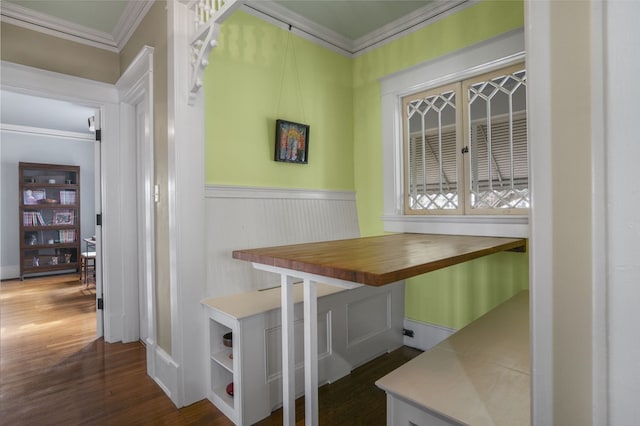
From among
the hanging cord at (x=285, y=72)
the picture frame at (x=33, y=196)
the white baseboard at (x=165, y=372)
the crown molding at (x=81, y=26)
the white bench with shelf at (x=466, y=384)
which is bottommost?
the white baseboard at (x=165, y=372)

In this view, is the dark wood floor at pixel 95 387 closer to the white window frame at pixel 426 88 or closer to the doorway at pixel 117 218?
the doorway at pixel 117 218

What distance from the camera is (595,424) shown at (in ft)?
1.91

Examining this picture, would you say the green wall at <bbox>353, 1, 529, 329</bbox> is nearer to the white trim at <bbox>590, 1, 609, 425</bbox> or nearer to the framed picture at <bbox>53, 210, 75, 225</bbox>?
the white trim at <bbox>590, 1, 609, 425</bbox>

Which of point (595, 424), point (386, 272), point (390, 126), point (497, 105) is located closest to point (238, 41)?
point (390, 126)

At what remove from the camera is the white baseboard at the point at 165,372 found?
6.18 feet

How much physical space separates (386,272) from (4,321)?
4163 millimetres

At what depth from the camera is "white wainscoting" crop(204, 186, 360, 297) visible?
2090 mm

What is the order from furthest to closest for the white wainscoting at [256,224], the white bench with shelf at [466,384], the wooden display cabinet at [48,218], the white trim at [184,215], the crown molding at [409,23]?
the wooden display cabinet at [48,218], the crown molding at [409,23], the white wainscoting at [256,224], the white trim at [184,215], the white bench with shelf at [466,384]

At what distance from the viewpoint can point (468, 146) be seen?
2371mm

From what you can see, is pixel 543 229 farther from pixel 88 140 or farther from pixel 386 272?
pixel 88 140

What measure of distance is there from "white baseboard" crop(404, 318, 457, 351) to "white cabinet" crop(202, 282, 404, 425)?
0.71 ft

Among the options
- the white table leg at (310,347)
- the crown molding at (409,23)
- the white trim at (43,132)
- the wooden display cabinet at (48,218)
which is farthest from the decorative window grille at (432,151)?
the wooden display cabinet at (48,218)

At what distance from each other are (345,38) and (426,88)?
88 centimetres

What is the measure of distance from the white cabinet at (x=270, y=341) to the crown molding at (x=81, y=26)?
2.03m
